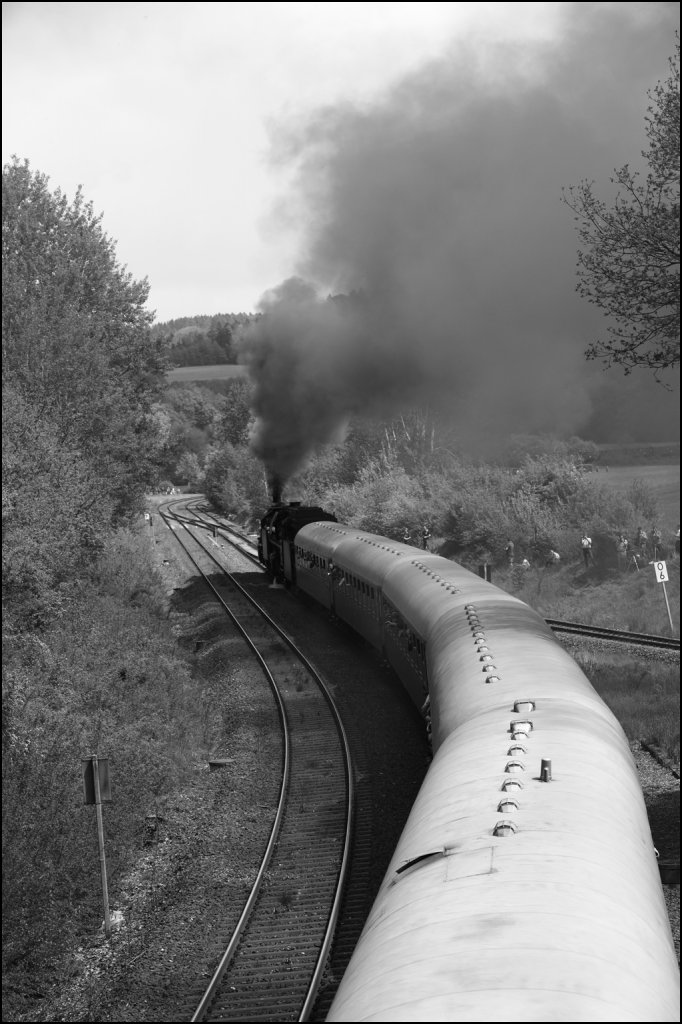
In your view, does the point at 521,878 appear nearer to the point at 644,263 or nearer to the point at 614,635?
the point at 644,263

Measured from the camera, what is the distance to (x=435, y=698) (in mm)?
8859

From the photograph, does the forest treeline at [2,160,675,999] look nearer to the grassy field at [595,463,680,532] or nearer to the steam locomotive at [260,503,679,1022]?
the grassy field at [595,463,680,532]

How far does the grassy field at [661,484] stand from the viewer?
27.0 m

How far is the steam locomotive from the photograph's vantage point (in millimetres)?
2924

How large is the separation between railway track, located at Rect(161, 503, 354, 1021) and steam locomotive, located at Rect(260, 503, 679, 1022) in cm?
243

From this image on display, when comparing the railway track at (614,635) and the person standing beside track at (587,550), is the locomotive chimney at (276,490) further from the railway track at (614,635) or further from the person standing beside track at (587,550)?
the railway track at (614,635)

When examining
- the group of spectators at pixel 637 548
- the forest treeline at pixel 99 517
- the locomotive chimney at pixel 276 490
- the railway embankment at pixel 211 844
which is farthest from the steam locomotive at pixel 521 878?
the locomotive chimney at pixel 276 490

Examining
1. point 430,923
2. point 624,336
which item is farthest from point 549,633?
point 430,923

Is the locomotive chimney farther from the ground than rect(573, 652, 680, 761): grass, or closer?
farther from the ground

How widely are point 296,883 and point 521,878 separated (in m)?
6.45

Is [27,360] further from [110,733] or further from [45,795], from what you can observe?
[45,795]

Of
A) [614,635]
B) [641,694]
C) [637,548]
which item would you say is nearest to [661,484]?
[637,548]

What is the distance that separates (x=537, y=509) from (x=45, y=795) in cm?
2038

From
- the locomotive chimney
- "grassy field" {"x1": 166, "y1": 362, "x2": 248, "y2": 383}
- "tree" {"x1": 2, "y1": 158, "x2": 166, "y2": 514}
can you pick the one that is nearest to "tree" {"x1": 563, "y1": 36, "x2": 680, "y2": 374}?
"tree" {"x1": 2, "y1": 158, "x2": 166, "y2": 514}
